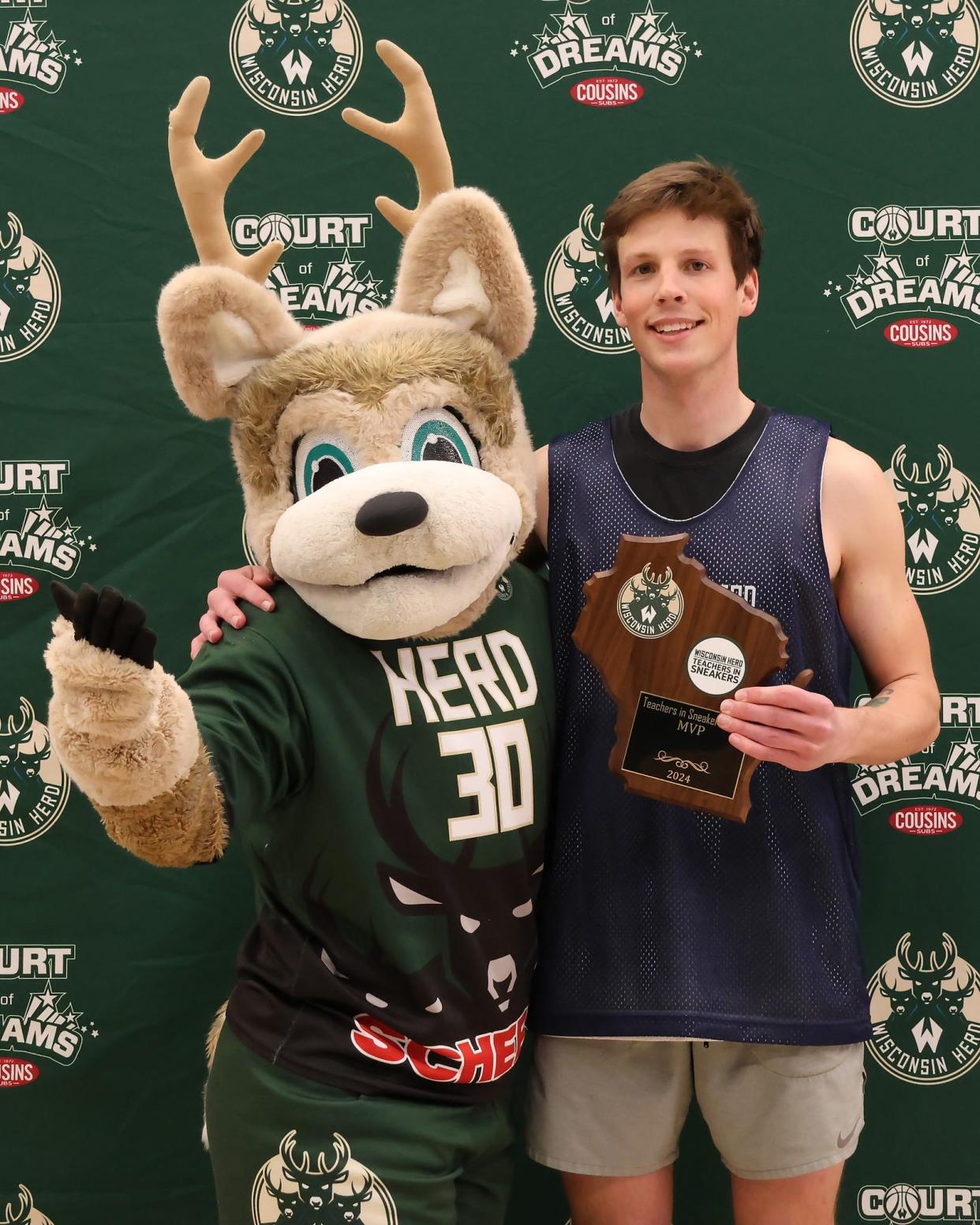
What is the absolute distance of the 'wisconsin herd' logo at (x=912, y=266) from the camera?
216cm

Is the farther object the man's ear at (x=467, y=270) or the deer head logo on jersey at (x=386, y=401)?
the man's ear at (x=467, y=270)

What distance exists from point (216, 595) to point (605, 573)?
0.54 metres

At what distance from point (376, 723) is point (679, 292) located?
2.43 ft

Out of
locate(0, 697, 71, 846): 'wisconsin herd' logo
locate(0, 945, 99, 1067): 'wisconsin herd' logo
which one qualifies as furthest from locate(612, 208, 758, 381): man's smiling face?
locate(0, 945, 99, 1067): 'wisconsin herd' logo

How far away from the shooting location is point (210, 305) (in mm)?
1636

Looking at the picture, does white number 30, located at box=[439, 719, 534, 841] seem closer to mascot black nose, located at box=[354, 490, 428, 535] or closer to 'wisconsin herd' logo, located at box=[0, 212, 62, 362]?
mascot black nose, located at box=[354, 490, 428, 535]

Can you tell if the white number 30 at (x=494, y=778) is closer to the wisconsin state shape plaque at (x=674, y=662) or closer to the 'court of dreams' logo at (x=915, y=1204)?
the wisconsin state shape plaque at (x=674, y=662)

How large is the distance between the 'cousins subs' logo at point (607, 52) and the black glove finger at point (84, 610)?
139 centimetres

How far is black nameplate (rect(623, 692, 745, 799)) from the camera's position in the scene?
5.09 feet

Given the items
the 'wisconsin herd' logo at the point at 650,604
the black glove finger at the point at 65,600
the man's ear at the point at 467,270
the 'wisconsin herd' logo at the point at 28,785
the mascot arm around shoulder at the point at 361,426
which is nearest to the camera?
the black glove finger at the point at 65,600

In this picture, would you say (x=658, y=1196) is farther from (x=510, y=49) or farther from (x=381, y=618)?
(x=510, y=49)

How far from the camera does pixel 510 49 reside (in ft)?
7.07

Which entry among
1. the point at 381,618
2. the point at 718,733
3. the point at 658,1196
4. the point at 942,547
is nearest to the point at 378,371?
the point at 381,618

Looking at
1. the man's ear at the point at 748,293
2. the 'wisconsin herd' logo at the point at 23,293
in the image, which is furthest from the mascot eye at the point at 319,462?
the 'wisconsin herd' logo at the point at 23,293
